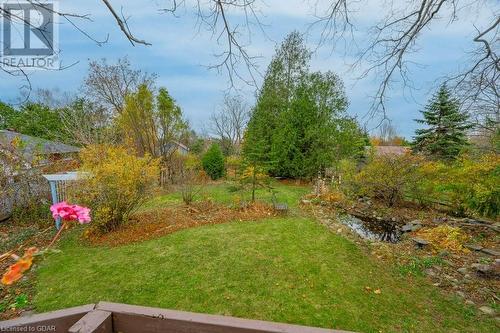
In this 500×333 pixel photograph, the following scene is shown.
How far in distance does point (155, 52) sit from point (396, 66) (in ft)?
7.90

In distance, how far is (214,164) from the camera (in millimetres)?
16469

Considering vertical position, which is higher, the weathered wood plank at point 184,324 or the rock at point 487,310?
the weathered wood plank at point 184,324

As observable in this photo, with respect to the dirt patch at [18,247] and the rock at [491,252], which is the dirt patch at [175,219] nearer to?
the dirt patch at [18,247]

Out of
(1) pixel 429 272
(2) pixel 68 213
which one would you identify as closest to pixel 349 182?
(1) pixel 429 272

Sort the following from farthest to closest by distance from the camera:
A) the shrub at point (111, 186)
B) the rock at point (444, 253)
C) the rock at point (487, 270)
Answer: the shrub at point (111, 186) < the rock at point (444, 253) < the rock at point (487, 270)

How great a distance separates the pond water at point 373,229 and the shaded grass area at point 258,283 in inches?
64.4


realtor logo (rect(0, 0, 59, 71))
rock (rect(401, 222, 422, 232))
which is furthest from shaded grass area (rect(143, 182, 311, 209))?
realtor logo (rect(0, 0, 59, 71))

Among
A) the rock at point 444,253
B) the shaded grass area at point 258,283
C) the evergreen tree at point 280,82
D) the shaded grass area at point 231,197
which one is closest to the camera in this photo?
the shaded grass area at point 258,283

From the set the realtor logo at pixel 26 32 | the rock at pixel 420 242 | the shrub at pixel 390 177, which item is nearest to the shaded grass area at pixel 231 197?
the shrub at pixel 390 177

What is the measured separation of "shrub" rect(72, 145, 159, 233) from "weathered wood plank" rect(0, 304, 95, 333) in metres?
4.34

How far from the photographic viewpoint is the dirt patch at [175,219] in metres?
5.60

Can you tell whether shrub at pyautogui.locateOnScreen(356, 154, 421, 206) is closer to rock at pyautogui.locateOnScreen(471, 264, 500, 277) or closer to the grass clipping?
the grass clipping

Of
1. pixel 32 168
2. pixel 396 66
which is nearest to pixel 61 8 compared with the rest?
pixel 396 66

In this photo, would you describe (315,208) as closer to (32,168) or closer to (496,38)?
(496,38)
